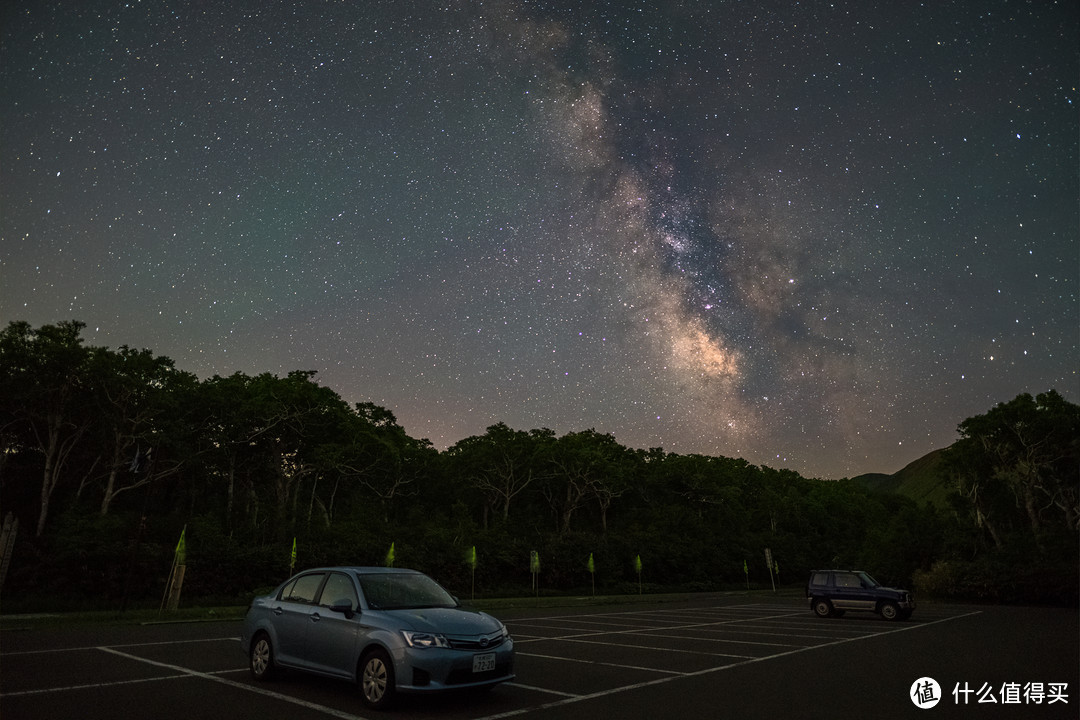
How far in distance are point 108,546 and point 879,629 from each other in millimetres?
30830

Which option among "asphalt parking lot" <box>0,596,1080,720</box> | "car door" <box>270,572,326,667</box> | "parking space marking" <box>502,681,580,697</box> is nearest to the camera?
"asphalt parking lot" <box>0,596,1080,720</box>

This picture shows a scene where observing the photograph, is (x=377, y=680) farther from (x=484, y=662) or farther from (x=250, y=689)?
(x=250, y=689)

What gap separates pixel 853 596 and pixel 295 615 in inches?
Answer: 861

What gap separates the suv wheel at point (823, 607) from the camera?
2447 centimetres

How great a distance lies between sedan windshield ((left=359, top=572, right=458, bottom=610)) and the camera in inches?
316

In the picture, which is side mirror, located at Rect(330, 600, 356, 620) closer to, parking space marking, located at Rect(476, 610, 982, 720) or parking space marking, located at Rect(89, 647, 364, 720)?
parking space marking, located at Rect(89, 647, 364, 720)

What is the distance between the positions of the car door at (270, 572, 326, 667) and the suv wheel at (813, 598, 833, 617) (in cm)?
2159

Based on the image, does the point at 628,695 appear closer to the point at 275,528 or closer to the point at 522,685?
the point at 522,685

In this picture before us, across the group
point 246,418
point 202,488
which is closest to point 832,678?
point 246,418

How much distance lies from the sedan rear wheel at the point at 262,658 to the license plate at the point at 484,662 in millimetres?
3185

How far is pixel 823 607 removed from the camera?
2459 centimetres

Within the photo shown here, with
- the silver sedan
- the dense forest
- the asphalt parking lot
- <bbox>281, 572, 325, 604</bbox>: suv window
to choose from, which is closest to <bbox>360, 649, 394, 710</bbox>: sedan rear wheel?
the silver sedan

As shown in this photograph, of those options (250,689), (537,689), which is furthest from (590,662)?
(250,689)

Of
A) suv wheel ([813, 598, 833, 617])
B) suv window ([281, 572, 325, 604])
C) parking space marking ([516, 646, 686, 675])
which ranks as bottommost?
suv wheel ([813, 598, 833, 617])
